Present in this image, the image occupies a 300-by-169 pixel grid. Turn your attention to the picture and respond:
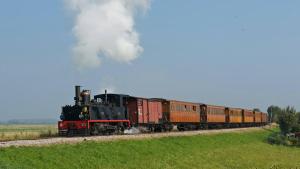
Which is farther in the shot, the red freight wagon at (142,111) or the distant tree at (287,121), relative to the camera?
the distant tree at (287,121)

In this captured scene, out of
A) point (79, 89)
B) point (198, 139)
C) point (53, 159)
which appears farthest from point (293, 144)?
point (53, 159)

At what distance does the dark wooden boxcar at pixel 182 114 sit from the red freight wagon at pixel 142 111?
2.61 meters

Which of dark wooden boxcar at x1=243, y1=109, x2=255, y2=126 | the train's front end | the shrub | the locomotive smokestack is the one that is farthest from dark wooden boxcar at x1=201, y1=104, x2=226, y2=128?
the locomotive smokestack

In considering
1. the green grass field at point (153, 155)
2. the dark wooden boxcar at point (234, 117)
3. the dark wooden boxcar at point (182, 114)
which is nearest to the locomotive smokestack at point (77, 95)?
the green grass field at point (153, 155)

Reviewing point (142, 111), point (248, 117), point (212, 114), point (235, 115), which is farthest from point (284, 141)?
point (248, 117)

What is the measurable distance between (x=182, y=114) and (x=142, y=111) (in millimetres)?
11085

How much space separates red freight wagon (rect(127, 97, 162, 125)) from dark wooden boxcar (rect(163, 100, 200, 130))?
103 inches

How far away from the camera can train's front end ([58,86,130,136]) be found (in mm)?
34216

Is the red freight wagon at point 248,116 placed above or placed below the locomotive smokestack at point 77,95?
below

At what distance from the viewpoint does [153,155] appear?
29.5 m

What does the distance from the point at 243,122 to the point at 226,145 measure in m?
36.0

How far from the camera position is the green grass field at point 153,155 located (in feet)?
70.9

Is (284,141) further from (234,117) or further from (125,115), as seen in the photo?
(125,115)

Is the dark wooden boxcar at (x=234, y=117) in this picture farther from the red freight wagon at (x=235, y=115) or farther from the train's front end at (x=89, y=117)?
the train's front end at (x=89, y=117)
